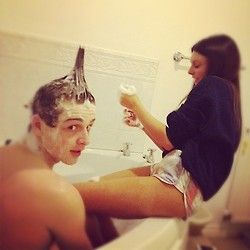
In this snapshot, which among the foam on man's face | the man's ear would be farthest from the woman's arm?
the man's ear

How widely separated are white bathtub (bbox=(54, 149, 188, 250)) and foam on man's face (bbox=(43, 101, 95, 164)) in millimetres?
31

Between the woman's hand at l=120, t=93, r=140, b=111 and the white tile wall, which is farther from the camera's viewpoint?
the woman's hand at l=120, t=93, r=140, b=111

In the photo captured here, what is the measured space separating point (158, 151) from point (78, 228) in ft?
1.19

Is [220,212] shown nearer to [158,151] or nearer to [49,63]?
[158,151]

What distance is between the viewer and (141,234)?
905 millimetres

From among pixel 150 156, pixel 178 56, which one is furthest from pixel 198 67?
pixel 150 156

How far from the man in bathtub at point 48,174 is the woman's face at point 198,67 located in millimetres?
370

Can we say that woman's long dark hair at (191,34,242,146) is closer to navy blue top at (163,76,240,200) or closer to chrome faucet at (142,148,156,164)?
navy blue top at (163,76,240,200)

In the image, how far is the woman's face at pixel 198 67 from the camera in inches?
42.6

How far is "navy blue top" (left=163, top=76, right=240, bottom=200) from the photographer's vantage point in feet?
3.36

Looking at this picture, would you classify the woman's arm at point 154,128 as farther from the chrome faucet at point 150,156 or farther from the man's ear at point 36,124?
the man's ear at point 36,124

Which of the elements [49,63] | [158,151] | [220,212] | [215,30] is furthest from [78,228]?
[215,30]

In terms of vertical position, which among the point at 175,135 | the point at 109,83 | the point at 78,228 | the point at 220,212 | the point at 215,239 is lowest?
the point at 215,239

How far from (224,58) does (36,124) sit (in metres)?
0.68
